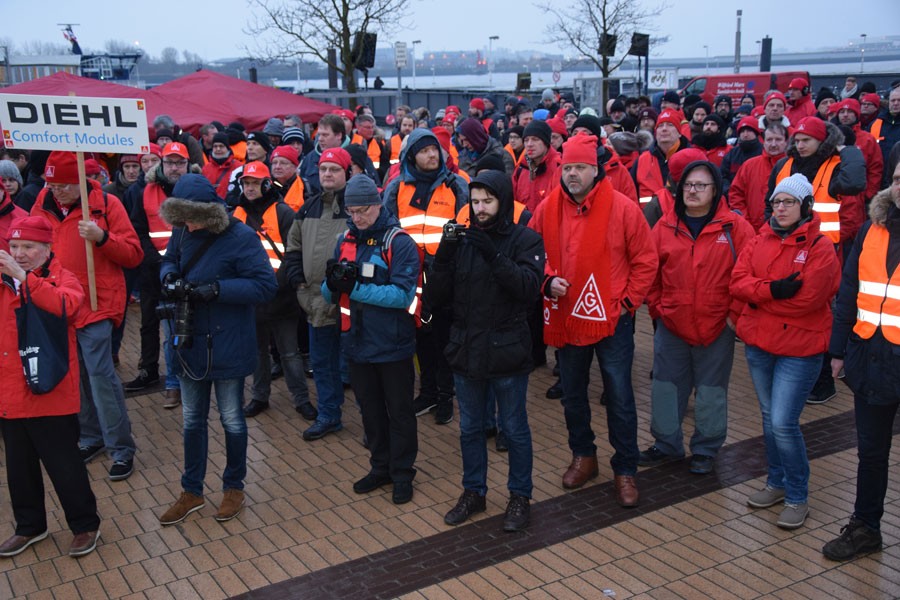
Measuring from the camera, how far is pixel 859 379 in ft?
15.0

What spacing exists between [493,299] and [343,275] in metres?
1.00

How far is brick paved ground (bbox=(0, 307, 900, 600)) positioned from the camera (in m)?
4.56

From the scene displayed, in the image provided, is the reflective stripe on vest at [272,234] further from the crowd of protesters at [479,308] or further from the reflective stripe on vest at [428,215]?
the reflective stripe on vest at [428,215]

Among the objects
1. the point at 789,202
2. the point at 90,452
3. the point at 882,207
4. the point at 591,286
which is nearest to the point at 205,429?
the point at 90,452

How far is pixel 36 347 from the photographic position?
185 inches

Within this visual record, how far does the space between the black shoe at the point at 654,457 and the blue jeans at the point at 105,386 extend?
359cm

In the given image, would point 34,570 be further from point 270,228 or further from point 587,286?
point 587,286

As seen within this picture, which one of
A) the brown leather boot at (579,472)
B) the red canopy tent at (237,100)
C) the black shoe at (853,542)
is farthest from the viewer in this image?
the red canopy tent at (237,100)

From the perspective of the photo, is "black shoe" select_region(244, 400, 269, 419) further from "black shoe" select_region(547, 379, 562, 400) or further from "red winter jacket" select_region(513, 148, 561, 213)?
"red winter jacket" select_region(513, 148, 561, 213)

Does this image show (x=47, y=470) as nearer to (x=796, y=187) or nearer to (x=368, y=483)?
(x=368, y=483)

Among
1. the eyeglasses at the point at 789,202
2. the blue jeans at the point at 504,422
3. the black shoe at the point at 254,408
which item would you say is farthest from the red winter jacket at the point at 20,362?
the eyeglasses at the point at 789,202

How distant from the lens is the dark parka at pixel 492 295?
192 inches

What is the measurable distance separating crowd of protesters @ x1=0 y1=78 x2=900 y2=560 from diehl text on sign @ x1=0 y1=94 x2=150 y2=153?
0.20m

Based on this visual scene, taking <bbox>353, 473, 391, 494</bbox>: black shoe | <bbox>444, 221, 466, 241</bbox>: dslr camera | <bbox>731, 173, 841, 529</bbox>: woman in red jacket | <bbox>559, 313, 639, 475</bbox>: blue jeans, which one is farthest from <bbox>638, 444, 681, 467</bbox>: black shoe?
<bbox>444, 221, 466, 241</bbox>: dslr camera
